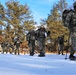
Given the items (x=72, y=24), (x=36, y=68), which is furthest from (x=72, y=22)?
(x=36, y=68)

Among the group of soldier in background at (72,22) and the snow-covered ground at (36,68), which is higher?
the group of soldier in background at (72,22)

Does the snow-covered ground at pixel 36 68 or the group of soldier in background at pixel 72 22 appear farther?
the group of soldier in background at pixel 72 22

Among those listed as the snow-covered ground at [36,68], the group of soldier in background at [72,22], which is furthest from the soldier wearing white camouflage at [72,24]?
the snow-covered ground at [36,68]

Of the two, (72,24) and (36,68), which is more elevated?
(72,24)

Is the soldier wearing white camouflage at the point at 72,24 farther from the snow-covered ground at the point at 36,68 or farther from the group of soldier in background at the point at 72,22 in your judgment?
the snow-covered ground at the point at 36,68

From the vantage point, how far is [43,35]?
14.2 metres

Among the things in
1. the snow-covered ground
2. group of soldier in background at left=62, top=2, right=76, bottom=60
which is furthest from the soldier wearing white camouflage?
the snow-covered ground

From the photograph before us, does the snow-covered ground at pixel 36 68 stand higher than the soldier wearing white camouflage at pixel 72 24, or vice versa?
the soldier wearing white camouflage at pixel 72 24

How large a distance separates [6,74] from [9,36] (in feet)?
148

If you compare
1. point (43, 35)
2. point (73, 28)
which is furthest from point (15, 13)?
point (73, 28)

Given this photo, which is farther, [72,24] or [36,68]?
[72,24]

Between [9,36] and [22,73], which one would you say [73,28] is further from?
[9,36]

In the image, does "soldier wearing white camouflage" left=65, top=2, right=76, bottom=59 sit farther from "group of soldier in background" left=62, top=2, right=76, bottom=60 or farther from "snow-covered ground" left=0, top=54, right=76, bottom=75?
"snow-covered ground" left=0, top=54, right=76, bottom=75

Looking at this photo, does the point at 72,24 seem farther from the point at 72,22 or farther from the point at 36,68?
the point at 36,68
